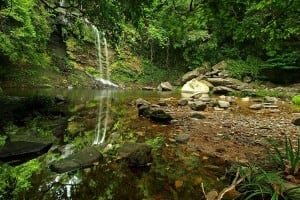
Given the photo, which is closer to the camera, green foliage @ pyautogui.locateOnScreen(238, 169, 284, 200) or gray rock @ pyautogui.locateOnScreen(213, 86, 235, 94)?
green foliage @ pyautogui.locateOnScreen(238, 169, 284, 200)

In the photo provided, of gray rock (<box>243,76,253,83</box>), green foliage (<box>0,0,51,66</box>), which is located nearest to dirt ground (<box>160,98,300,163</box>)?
green foliage (<box>0,0,51,66</box>)

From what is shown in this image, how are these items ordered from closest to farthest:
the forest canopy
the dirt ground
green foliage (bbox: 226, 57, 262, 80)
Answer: the dirt ground → the forest canopy → green foliage (bbox: 226, 57, 262, 80)

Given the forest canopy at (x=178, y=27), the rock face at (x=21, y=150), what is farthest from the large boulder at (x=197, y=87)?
the rock face at (x=21, y=150)

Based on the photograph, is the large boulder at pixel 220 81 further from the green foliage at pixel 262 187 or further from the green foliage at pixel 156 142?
the green foliage at pixel 262 187

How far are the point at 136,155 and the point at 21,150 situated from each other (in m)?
1.54

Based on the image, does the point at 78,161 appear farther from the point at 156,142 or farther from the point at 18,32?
the point at 18,32

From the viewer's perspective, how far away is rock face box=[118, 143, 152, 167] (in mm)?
3279

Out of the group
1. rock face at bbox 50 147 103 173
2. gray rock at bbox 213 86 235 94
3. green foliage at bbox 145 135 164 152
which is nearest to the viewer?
rock face at bbox 50 147 103 173

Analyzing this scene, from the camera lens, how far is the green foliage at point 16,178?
8.01 ft

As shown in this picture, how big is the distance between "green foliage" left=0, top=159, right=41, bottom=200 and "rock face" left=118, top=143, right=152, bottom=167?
103cm

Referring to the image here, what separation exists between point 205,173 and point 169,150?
0.97 metres

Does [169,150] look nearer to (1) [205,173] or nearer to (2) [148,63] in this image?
(1) [205,173]

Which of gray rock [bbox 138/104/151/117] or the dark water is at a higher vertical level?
gray rock [bbox 138/104/151/117]

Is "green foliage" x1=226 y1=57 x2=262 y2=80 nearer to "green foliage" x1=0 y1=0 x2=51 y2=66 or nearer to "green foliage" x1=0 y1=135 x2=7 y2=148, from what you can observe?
"green foliage" x1=0 y1=0 x2=51 y2=66
